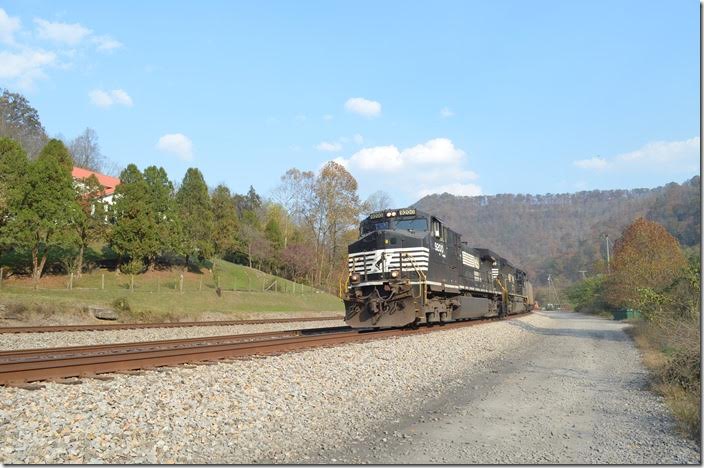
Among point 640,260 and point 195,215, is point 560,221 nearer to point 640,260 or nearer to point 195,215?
point 640,260

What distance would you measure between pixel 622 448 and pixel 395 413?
3.05 m

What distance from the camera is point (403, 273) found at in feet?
56.6

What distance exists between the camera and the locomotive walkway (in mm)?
5855

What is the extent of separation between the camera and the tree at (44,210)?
1326 inches

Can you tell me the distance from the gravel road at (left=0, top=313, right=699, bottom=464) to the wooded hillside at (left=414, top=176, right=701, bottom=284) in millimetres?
89708

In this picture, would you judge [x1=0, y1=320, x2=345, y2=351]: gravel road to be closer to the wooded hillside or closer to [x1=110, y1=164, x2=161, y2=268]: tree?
[x1=110, y1=164, x2=161, y2=268]: tree

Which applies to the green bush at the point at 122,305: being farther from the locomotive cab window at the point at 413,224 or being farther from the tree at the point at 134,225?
the tree at the point at 134,225

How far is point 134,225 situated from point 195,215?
10.4 m

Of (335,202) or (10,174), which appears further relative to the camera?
(335,202)

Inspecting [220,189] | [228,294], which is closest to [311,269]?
[220,189]

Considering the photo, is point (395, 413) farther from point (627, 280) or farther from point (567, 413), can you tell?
point (627, 280)

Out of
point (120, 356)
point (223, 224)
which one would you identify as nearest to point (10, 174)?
point (223, 224)

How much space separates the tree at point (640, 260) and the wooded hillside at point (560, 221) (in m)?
44.7

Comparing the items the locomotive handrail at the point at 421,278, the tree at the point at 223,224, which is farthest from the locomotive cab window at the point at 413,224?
the tree at the point at 223,224
